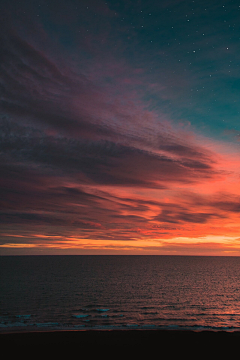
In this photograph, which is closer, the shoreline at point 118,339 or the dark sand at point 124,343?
the dark sand at point 124,343

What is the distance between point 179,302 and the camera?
169 feet

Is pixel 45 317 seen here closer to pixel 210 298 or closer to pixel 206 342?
pixel 206 342

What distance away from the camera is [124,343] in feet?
80.2

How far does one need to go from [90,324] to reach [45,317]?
826cm

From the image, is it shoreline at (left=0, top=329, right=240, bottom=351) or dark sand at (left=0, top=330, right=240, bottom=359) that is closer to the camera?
dark sand at (left=0, top=330, right=240, bottom=359)

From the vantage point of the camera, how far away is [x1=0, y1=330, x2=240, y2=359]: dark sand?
22250 mm

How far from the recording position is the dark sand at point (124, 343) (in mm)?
22250

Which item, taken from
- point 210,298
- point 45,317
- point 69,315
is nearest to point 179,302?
point 210,298

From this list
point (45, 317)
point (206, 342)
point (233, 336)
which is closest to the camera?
point (206, 342)

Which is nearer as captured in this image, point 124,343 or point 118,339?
point 124,343

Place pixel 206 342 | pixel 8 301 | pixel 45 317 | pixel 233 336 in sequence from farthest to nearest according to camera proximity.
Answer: pixel 8 301, pixel 45 317, pixel 233 336, pixel 206 342

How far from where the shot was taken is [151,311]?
1703 inches

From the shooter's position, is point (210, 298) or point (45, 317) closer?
point (45, 317)

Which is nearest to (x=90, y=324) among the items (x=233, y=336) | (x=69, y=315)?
(x=69, y=315)
